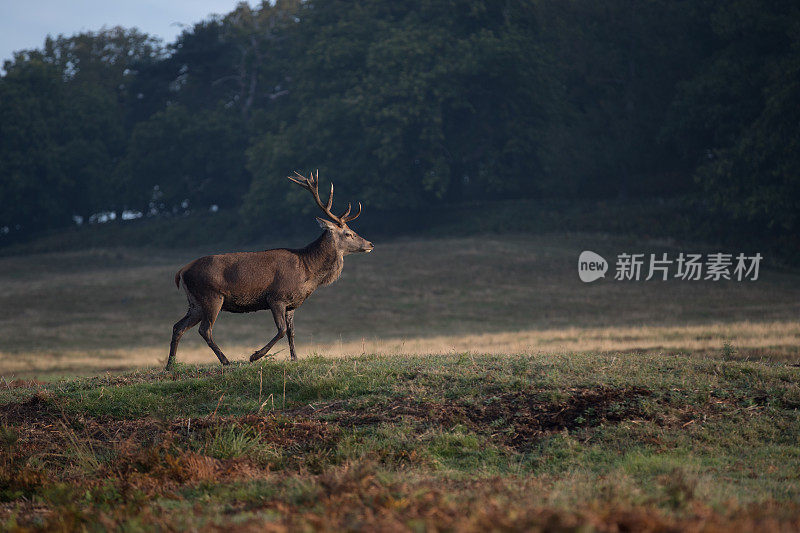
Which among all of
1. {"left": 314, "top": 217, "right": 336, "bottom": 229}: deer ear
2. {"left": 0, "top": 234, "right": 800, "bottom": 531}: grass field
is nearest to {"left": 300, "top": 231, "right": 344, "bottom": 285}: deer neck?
{"left": 314, "top": 217, "right": 336, "bottom": 229}: deer ear

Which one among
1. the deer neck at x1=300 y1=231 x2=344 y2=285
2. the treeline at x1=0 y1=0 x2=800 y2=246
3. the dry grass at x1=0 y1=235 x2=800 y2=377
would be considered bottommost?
the dry grass at x1=0 y1=235 x2=800 y2=377

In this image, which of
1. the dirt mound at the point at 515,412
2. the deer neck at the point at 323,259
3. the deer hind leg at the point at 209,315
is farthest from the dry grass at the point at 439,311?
the dirt mound at the point at 515,412

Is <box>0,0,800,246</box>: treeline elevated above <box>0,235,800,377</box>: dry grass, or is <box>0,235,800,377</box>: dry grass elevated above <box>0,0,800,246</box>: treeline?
<box>0,0,800,246</box>: treeline

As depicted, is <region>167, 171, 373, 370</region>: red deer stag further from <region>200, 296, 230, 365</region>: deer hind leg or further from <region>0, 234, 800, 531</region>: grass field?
<region>0, 234, 800, 531</region>: grass field

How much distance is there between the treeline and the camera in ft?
131

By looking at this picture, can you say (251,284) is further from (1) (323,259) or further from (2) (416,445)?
(2) (416,445)

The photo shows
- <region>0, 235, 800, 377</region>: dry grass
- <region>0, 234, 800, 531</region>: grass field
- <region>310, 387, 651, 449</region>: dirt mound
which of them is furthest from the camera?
<region>0, 235, 800, 377</region>: dry grass

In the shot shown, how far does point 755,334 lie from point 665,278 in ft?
50.2

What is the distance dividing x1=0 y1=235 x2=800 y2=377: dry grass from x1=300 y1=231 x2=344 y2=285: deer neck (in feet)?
15.8

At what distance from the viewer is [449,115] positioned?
50375 mm

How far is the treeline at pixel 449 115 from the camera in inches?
1577

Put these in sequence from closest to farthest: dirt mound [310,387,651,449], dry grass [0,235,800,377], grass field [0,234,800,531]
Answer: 1. grass field [0,234,800,531]
2. dirt mound [310,387,651,449]
3. dry grass [0,235,800,377]

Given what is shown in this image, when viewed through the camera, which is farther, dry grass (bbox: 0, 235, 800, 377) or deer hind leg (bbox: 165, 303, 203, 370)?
dry grass (bbox: 0, 235, 800, 377)

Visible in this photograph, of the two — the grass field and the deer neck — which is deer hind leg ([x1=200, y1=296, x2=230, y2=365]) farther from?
the deer neck
